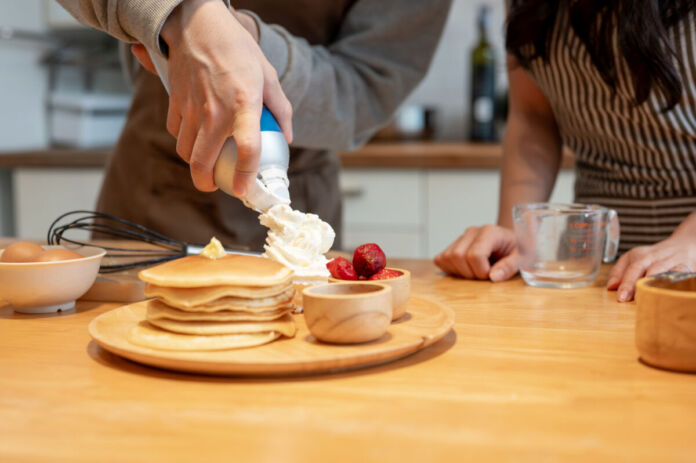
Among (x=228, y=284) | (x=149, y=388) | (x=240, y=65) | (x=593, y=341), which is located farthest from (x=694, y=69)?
(x=149, y=388)

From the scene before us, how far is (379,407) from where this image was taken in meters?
0.58

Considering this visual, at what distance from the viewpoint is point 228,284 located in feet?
2.24

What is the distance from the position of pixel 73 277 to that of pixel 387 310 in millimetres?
403

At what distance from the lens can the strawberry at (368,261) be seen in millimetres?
812

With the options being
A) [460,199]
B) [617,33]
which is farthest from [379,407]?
[460,199]

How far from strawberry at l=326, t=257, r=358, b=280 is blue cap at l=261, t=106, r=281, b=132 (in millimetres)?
159

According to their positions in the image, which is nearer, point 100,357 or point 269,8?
point 100,357

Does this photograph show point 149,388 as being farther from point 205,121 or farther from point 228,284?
point 205,121

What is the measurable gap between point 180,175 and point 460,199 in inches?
41.1

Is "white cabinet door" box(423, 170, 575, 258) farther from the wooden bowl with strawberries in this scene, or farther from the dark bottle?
the wooden bowl with strawberries

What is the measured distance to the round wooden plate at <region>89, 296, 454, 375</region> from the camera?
63 cm

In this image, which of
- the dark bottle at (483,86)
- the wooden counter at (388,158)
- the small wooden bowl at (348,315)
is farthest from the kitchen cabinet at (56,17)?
the small wooden bowl at (348,315)

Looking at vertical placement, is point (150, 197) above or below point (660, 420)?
above

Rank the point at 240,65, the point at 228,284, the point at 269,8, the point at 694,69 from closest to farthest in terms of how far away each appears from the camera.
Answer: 1. the point at 228,284
2. the point at 240,65
3. the point at 694,69
4. the point at 269,8
